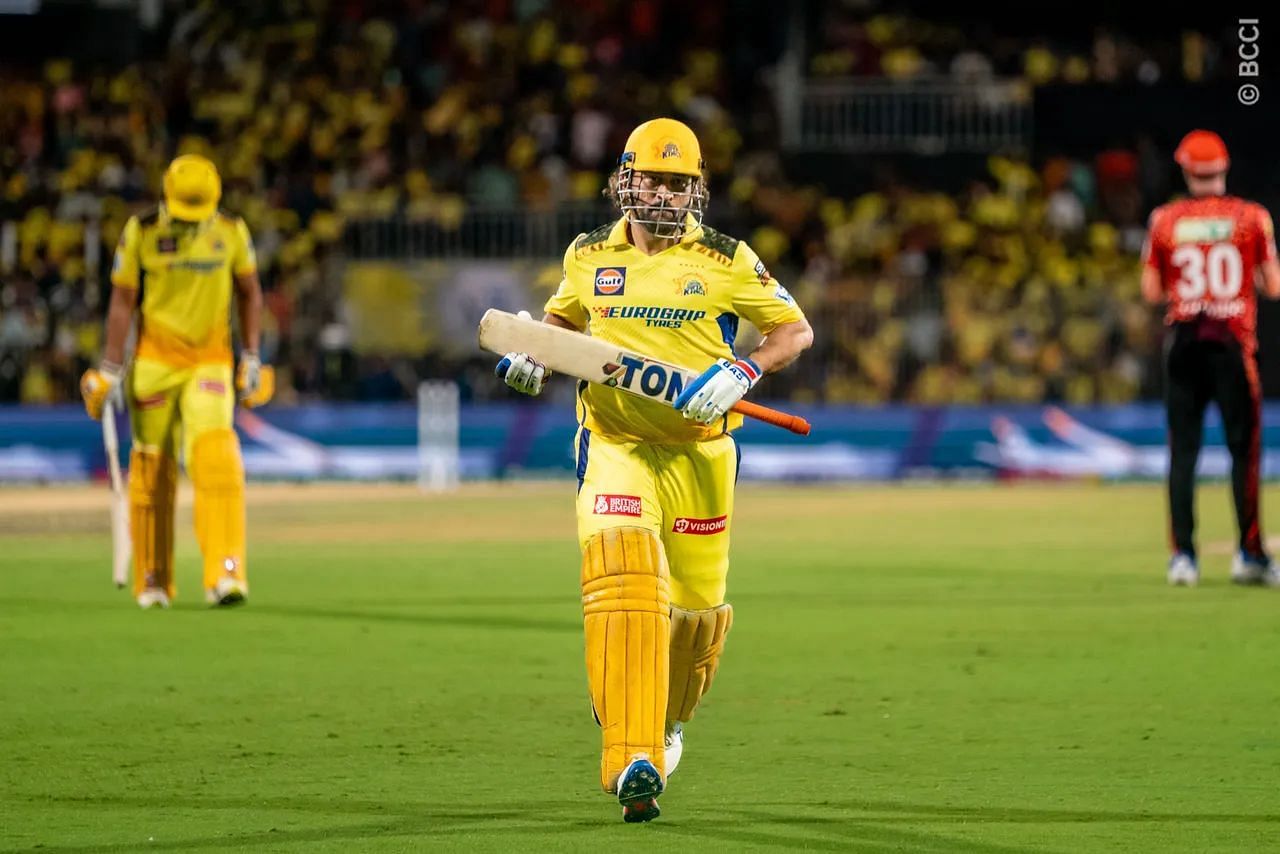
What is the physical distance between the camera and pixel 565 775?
25.2ft

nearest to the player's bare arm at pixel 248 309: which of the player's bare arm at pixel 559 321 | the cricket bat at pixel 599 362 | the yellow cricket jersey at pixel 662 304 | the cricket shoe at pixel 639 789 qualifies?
the player's bare arm at pixel 559 321

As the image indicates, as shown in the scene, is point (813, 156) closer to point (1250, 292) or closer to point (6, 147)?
point (6, 147)

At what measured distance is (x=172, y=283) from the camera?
12.9m

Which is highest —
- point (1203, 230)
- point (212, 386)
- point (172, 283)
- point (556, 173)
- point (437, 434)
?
point (556, 173)

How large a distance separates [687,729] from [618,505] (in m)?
1.87

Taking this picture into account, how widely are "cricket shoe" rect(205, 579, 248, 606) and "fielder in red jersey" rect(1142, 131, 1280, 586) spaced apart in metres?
5.56

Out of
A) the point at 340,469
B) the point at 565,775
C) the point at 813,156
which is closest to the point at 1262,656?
the point at 565,775

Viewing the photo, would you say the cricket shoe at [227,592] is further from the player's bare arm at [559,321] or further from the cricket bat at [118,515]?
the player's bare arm at [559,321]

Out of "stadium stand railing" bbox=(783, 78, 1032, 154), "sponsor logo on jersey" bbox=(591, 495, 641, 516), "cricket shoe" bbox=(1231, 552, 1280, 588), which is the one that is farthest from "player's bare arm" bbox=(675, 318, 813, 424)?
"stadium stand railing" bbox=(783, 78, 1032, 154)

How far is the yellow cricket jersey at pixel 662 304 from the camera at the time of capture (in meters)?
7.32

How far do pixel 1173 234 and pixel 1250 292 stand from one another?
0.58 metres

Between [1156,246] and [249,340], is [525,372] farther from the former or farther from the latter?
[1156,246]

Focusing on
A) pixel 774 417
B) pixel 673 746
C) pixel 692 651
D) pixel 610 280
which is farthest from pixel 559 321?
pixel 673 746

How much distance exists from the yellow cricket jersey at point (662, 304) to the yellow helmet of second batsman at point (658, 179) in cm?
11
